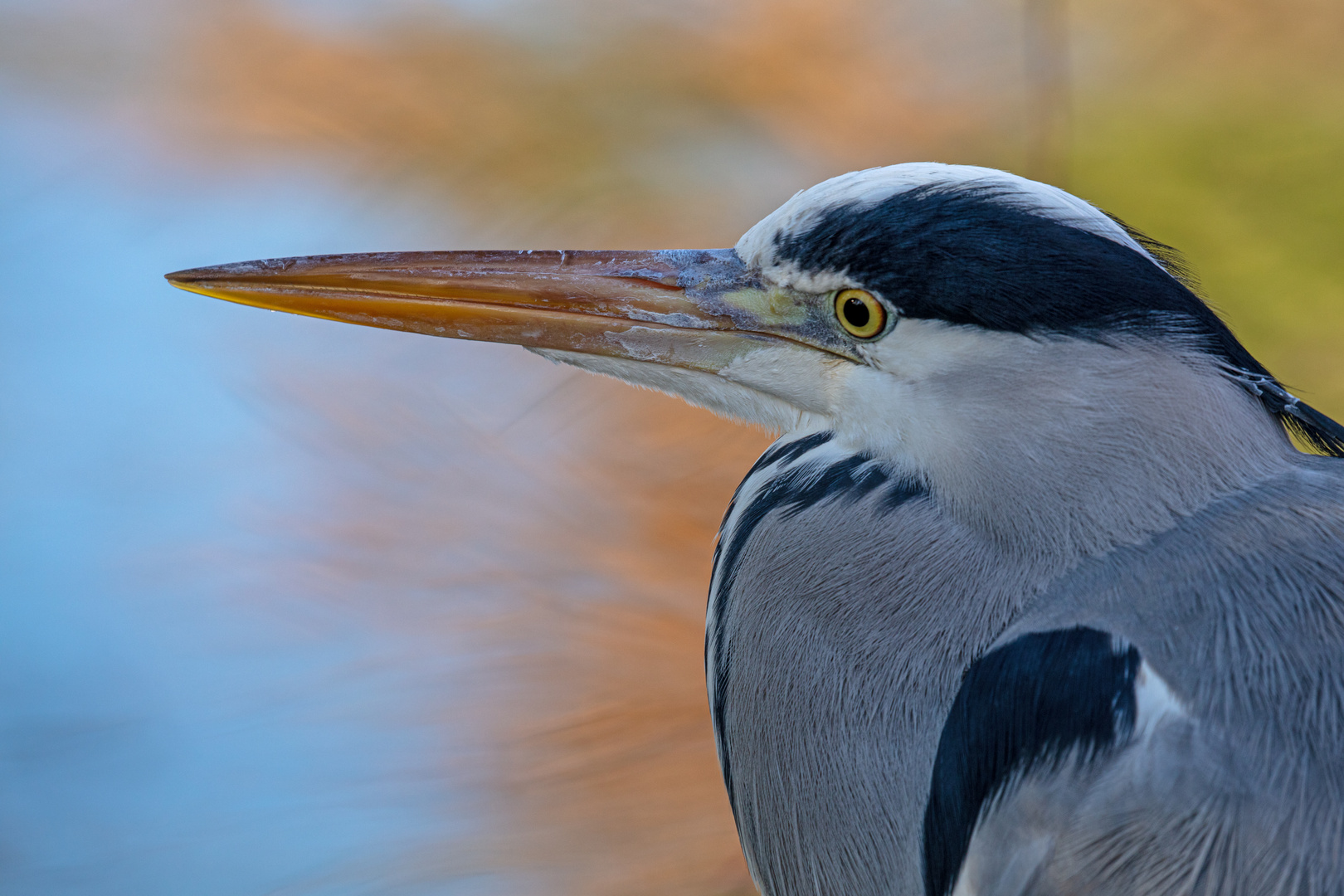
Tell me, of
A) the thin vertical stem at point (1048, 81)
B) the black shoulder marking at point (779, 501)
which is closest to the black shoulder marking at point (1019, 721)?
the black shoulder marking at point (779, 501)

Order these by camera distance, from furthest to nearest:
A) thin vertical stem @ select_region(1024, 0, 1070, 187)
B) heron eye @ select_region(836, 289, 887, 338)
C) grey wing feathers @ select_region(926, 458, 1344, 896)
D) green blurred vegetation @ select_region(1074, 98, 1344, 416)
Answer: thin vertical stem @ select_region(1024, 0, 1070, 187), green blurred vegetation @ select_region(1074, 98, 1344, 416), heron eye @ select_region(836, 289, 887, 338), grey wing feathers @ select_region(926, 458, 1344, 896)

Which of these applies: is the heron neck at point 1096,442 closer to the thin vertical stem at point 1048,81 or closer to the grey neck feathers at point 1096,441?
the grey neck feathers at point 1096,441

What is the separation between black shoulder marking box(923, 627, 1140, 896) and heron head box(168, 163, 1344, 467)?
0.45 feet

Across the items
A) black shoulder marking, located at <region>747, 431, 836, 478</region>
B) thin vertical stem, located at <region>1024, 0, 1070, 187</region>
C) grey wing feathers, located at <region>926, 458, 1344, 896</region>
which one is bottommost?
grey wing feathers, located at <region>926, 458, 1344, 896</region>

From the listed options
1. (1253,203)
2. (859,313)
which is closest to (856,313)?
(859,313)

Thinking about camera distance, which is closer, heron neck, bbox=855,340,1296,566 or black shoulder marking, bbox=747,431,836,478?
heron neck, bbox=855,340,1296,566

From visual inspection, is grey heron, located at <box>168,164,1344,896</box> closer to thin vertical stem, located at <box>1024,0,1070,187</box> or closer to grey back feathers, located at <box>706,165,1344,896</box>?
grey back feathers, located at <box>706,165,1344,896</box>

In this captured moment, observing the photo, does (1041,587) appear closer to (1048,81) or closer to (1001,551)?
(1001,551)

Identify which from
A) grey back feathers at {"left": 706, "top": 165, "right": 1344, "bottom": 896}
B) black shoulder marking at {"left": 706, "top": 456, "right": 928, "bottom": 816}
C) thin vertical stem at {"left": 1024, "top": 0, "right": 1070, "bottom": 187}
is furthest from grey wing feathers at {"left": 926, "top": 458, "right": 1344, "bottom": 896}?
thin vertical stem at {"left": 1024, "top": 0, "right": 1070, "bottom": 187}

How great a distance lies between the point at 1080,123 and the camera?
8.64 feet

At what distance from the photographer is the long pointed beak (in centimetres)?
80

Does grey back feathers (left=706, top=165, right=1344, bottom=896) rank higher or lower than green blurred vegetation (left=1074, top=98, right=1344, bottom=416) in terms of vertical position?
lower

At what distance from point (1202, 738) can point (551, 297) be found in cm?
50

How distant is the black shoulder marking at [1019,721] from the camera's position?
24.0 inches
